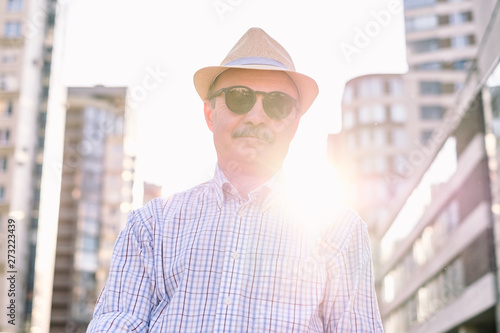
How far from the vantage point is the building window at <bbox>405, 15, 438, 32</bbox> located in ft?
235

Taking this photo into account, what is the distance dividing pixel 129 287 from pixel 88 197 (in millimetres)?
87249

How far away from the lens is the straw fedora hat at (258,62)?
2.77 metres

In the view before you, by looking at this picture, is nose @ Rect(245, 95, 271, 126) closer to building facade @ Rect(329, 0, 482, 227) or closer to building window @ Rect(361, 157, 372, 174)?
building facade @ Rect(329, 0, 482, 227)

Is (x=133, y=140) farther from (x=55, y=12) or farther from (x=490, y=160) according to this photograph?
(x=490, y=160)

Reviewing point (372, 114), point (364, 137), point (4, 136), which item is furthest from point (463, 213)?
point (364, 137)

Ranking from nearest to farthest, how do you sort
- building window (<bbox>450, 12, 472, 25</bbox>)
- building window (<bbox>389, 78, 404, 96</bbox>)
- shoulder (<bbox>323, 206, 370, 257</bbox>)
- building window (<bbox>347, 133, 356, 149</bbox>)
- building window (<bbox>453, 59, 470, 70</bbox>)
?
1. shoulder (<bbox>323, 206, 370, 257</bbox>)
2. building window (<bbox>450, 12, 472, 25</bbox>)
3. building window (<bbox>453, 59, 470, 70</bbox>)
4. building window (<bbox>389, 78, 404, 96</bbox>)
5. building window (<bbox>347, 133, 356, 149</bbox>)

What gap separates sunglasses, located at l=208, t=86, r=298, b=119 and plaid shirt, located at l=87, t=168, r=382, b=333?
0.90ft

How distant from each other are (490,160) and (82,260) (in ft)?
213

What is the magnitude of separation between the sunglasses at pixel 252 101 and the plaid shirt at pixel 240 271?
0.28 metres

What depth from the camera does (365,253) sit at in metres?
2.58

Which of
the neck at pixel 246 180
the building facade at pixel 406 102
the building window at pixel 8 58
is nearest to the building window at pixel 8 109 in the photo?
the building window at pixel 8 58

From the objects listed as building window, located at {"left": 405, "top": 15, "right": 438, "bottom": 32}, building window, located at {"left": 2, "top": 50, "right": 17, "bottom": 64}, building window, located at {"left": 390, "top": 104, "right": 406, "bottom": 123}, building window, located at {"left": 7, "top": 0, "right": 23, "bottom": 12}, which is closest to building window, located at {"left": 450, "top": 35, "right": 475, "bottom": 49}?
building window, located at {"left": 405, "top": 15, "right": 438, "bottom": 32}

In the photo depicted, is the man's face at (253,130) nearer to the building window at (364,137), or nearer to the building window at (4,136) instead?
the building window at (4,136)

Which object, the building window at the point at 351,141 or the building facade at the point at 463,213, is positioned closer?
Result: the building facade at the point at 463,213
